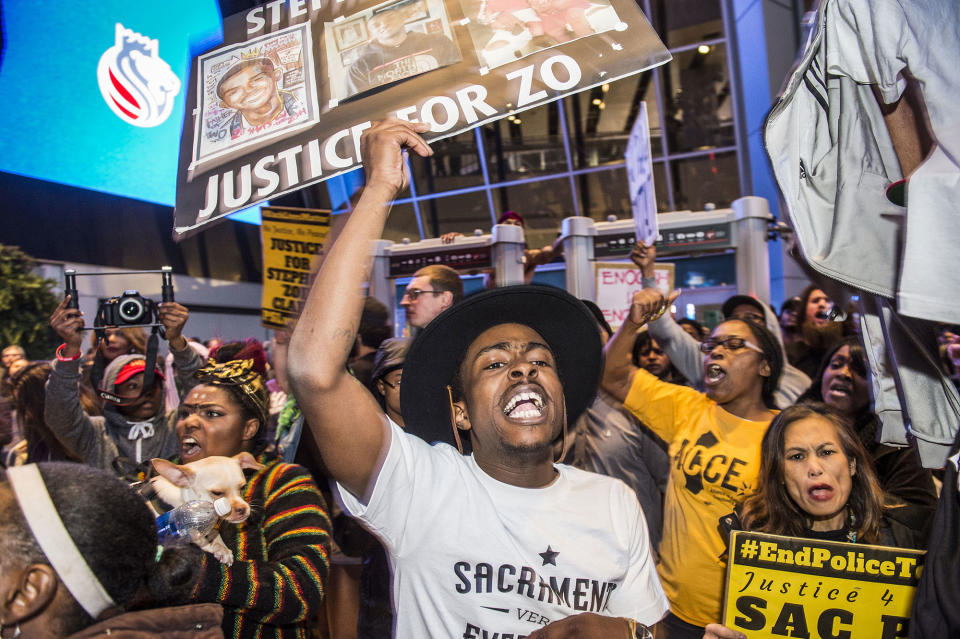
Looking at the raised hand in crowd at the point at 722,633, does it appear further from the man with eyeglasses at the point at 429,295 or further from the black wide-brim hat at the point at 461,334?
the man with eyeglasses at the point at 429,295

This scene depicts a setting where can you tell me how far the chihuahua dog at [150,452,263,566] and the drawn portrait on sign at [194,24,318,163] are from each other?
0.89 metres

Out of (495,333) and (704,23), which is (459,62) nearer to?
(495,333)

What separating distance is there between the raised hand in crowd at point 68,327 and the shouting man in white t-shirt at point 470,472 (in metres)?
2.23

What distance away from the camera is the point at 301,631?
224 cm

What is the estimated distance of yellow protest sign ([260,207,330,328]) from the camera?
499 centimetres

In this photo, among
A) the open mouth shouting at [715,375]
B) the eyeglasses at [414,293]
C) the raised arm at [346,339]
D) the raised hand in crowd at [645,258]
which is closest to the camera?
the raised arm at [346,339]

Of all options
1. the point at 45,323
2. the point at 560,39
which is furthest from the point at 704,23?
the point at 560,39

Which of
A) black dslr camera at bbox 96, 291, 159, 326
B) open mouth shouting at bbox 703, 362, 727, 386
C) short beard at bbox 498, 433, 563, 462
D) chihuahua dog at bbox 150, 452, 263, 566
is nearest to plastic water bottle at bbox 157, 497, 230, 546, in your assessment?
chihuahua dog at bbox 150, 452, 263, 566

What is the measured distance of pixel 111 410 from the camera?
3.49m

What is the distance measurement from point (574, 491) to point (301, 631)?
3.53 feet

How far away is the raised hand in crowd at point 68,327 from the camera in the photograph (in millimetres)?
3332

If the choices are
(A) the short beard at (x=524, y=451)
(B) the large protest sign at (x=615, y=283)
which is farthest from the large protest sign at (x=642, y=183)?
(A) the short beard at (x=524, y=451)

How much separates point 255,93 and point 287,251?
3.33 metres

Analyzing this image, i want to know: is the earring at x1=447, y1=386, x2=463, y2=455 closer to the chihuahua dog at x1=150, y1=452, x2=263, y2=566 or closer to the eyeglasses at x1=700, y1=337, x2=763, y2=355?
the chihuahua dog at x1=150, y1=452, x2=263, y2=566
